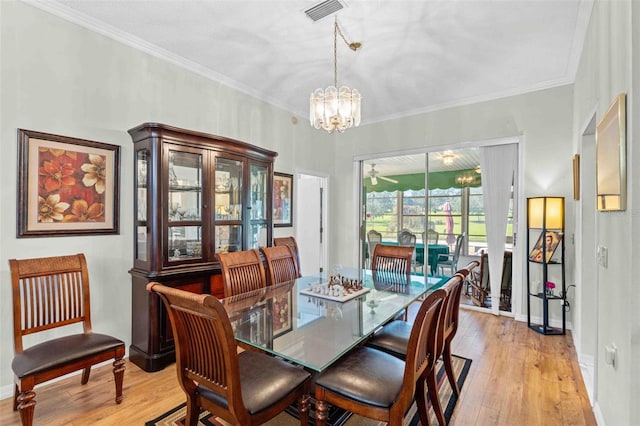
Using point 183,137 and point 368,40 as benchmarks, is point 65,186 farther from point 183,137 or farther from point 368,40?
point 368,40

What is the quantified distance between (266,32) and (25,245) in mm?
2595

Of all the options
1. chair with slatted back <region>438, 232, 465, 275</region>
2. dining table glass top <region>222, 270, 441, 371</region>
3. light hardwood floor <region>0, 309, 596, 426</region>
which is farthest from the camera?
chair with slatted back <region>438, 232, 465, 275</region>

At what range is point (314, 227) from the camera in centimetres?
565

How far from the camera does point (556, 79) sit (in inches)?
147

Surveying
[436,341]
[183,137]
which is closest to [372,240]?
[183,137]

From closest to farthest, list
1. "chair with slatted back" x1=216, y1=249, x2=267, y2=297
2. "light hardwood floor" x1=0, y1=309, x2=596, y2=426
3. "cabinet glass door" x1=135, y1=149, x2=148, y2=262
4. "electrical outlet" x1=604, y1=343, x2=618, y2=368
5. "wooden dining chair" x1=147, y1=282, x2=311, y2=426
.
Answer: "wooden dining chair" x1=147, y1=282, x2=311, y2=426 → "electrical outlet" x1=604, y1=343, x2=618, y2=368 → "light hardwood floor" x1=0, y1=309, x2=596, y2=426 → "chair with slatted back" x1=216, y1=249, x2=267, y2=297 → "cabinet glass door" x1=135, y1=149, x2=148, y2=262

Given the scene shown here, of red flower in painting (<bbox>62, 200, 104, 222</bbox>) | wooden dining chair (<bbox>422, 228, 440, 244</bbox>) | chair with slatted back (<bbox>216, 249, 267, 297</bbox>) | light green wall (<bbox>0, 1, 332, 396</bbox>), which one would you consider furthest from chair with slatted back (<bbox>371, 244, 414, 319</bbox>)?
red flower in painting (<bbox>62, 200, 104, 222</bbox>)

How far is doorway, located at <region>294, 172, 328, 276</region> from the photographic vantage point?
5570mm

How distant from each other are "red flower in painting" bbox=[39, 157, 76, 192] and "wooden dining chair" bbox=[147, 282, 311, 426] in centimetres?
172

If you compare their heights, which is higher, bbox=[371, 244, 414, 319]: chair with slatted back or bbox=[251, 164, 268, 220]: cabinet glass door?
bbox=[251, 164, 268, 220]: cabinet glass door

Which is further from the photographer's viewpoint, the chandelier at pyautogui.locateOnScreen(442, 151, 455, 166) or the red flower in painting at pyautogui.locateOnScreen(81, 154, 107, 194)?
the chandelier at pyautogui.locateOnScreen(442, 151, 455, 166)

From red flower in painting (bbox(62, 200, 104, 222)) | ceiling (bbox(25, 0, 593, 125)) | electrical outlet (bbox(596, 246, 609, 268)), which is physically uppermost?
ceiling (bbox(25, 0, 593, 125))

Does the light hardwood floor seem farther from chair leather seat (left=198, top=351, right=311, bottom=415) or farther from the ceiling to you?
the ceiling

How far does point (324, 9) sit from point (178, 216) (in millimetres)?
2168
